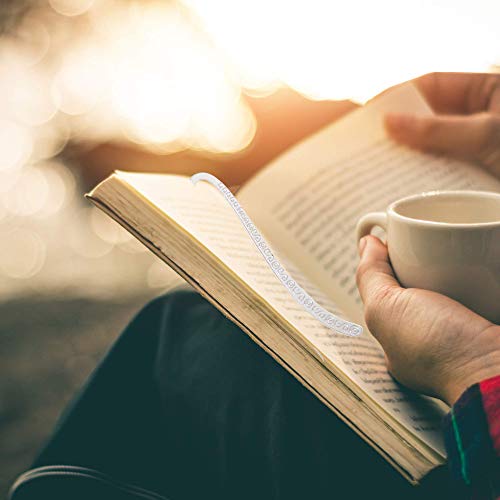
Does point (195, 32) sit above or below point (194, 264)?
above

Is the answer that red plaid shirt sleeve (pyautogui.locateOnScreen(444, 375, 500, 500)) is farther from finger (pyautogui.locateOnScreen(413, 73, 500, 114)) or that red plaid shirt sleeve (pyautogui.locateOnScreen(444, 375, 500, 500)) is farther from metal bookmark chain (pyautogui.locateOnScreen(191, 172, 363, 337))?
finger (pyautogui.locateOnScreen(413, 73, 500, 114))

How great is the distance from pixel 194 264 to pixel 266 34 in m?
1.52

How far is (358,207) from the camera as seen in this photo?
0.81m

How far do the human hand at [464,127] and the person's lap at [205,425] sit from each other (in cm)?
38

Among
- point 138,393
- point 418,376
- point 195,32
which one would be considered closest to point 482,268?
point 418,376

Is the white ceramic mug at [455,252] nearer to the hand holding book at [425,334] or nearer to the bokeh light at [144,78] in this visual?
the hand holding book at [425,334]

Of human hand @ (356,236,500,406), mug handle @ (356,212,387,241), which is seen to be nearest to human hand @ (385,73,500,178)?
mug handle @ (356,212,387,241)

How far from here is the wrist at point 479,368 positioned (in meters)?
0.50

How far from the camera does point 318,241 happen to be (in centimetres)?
79

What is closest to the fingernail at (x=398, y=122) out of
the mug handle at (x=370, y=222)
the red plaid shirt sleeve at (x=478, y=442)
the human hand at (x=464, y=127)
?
the human hand at (x=464, y=127)

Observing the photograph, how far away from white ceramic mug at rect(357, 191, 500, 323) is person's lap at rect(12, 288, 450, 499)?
17 centimetres

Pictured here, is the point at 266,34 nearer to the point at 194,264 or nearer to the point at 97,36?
the point at 194,264

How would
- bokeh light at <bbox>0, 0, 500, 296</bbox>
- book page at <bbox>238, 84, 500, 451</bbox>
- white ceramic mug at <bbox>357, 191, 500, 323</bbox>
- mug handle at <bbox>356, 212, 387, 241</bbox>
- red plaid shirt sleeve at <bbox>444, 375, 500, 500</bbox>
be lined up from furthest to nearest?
bokeh light at <bbox>0, 0, 500, 296</bbox> → book page at <bbox>238, 84, 500, 451</bbox> → mug handle at <bbox>356, 212, 387, 241</bbox> → white ceramic mug at <bbox>357, 191, 500, 323</bbox> → red plaid shirt sleeve at <bbox>444, 375, 500, 500</bbox>

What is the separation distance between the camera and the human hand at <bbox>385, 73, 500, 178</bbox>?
2.70 feet
